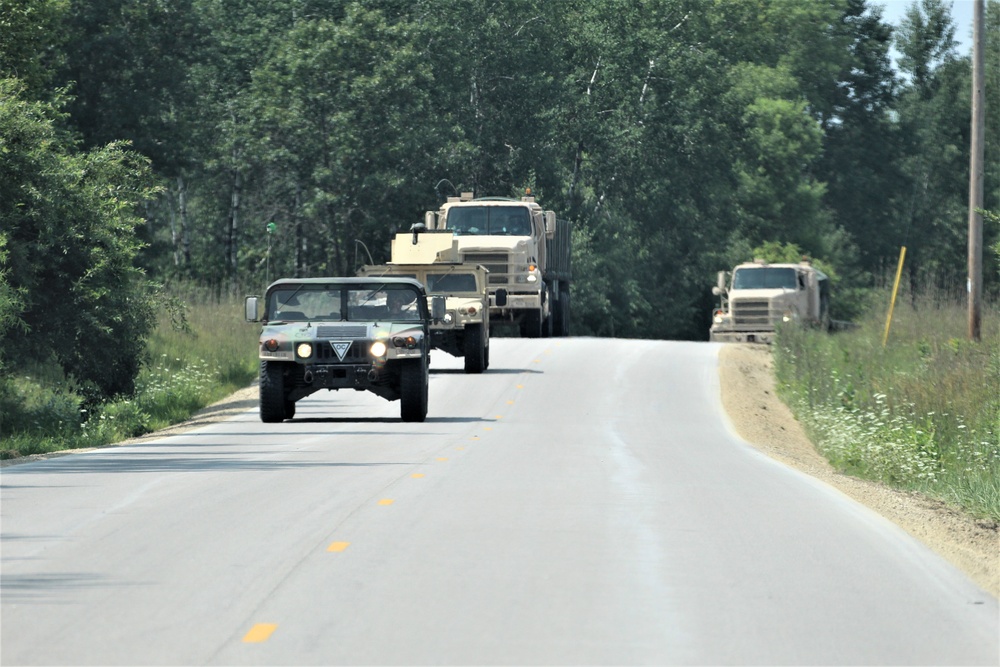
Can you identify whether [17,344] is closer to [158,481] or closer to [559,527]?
[158,481]

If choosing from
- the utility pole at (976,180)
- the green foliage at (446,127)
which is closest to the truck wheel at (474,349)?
the utility pole at (976,180)

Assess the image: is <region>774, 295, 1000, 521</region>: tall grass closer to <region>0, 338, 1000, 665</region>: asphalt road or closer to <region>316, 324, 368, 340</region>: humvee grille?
<region>0, 338, 1000, 665</region>: asphalt road

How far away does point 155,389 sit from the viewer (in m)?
32.0

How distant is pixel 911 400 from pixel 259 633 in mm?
18170

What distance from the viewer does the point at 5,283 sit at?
27.2 m

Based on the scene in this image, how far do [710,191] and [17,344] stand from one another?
4979 centimetres

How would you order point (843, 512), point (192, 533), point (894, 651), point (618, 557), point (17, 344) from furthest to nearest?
point (17, 344) → point (843, 512) → point (192, 533) → point (618, 557) → point (894, 651)

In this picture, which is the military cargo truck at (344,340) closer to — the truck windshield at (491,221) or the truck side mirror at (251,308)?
the truck side mirror at (251,308)

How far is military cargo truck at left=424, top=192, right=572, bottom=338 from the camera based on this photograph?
131ft

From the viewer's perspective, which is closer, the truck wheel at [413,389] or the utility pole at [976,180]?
the truck wheel at [413,389]

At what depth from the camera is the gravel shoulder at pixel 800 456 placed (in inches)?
479

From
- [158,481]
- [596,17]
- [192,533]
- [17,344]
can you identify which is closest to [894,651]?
[192,533]

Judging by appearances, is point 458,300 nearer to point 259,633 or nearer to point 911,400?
point 911,400

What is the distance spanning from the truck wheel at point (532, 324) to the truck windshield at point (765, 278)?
9806mm
